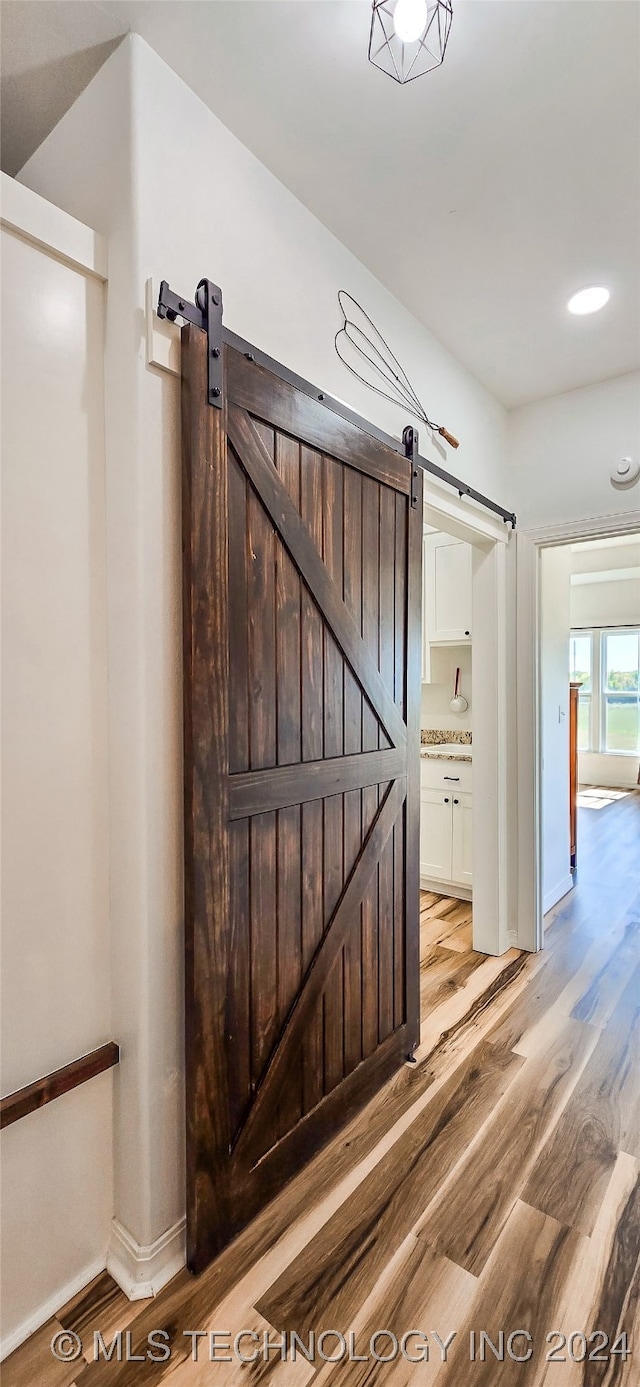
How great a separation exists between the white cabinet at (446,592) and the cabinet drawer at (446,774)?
2.11 ft

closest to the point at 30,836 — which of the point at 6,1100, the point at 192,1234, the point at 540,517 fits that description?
the point at 6,1100

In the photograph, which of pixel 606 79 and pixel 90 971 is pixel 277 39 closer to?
pixel 606 79

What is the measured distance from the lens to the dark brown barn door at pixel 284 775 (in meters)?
1.32

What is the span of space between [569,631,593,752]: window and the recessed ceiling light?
6417mm

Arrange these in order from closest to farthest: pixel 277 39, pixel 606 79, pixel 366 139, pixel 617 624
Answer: pixel 277 39 < pixel 606 79 < pixel 366 139 < pixel 617 624

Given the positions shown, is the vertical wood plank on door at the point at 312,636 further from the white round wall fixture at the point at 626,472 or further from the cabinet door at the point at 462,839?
the cabinet door at the point at 462,839

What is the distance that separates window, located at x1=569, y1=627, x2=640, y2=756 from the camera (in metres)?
7.79

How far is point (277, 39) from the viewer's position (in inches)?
50.8

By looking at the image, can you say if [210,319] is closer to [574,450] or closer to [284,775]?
[284,775]

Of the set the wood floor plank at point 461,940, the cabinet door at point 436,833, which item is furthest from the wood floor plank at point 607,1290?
the cabinet door at point 436,833

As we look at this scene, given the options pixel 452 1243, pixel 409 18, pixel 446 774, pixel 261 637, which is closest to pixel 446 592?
pixel 446 774

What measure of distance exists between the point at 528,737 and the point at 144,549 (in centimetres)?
237

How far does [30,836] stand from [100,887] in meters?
0.22

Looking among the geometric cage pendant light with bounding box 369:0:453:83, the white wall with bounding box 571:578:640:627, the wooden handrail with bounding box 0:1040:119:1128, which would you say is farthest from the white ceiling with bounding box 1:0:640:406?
the white wall with bounding box 571:578:640:627
